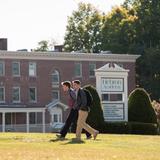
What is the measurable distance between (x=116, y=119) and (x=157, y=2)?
4822 centimetres

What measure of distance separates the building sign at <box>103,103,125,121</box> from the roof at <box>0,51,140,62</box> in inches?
1545

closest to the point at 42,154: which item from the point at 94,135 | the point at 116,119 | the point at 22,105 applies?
the point at 94,135

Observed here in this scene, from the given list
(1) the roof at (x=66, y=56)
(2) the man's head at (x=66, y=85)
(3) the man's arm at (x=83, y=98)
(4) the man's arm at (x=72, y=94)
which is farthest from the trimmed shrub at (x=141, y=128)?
(1) the roof at (x=66, y=56)

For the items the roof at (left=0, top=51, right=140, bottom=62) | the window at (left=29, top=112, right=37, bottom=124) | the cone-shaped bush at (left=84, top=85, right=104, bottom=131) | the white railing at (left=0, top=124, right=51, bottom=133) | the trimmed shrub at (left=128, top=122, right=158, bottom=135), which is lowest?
the white railing at (left=0, top=124, right=51, bottom=133)

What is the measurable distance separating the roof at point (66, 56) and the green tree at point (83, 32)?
8.35 m

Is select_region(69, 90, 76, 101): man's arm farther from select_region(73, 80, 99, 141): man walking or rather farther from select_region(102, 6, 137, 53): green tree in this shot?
select_region(102, 6, 137, 53): green tree

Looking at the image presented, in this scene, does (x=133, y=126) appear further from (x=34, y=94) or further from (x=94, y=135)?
(x=34, y=94)

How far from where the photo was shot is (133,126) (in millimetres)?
33531

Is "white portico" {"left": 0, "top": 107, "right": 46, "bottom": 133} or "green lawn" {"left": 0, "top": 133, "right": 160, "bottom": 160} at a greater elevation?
"green lawn" {"left": 0, "top": 133, "right": 160, "bottom": 160}

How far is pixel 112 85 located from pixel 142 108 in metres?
2.02

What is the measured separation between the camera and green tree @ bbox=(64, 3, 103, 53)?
3463 inches

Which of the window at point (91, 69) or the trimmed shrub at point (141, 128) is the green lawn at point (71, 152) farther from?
the window at point (91, 69)

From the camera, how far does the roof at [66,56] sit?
73.1 m

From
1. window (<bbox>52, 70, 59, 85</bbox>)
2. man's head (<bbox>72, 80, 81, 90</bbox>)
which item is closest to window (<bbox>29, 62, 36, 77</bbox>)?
window (<bbox>52, 70, 59, 85</bbox>)
